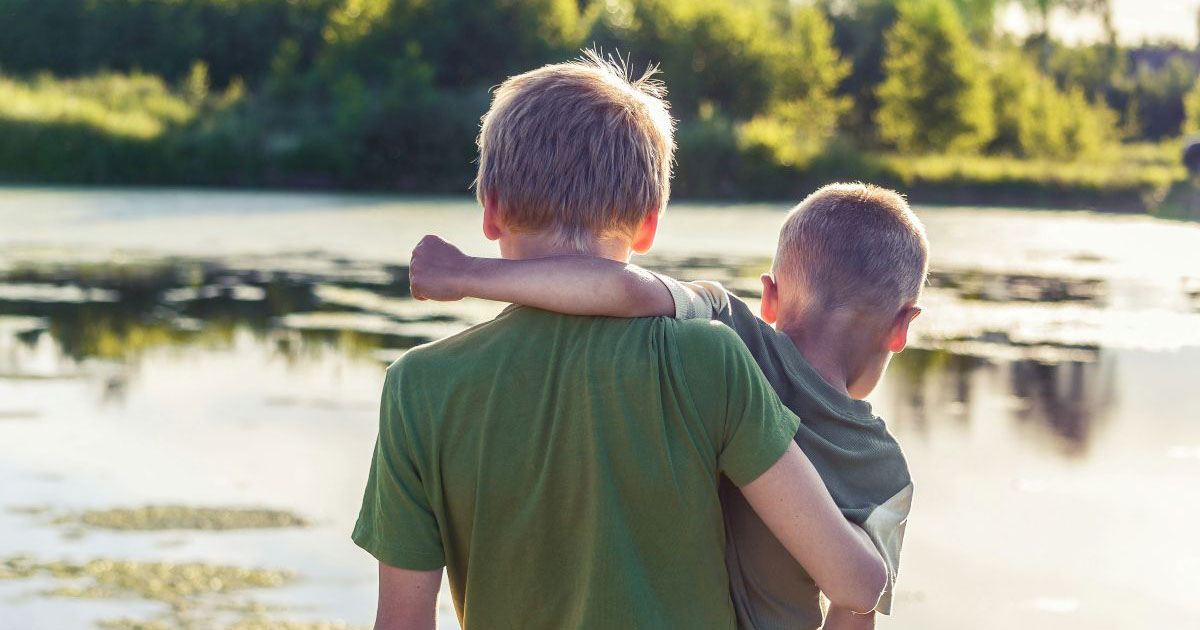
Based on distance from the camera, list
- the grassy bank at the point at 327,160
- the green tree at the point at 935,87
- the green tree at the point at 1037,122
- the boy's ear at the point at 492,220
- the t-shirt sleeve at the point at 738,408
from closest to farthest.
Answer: the t-shirt sleeve at the point at 738,408
the boy's ear at the point at 492,220
the grassy bank at the point at 327,160
the green tree at the point at 935,87
the green tree at the point at 1037,122

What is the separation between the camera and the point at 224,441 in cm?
610

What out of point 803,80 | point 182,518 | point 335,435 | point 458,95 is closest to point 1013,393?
point 335,435

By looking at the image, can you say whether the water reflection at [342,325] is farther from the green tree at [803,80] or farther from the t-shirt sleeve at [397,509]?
the green tree at [803,80]

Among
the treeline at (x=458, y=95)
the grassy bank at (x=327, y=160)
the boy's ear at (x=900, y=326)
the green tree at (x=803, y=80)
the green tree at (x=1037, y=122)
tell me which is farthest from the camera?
the green tree at (x=1037, y=122)

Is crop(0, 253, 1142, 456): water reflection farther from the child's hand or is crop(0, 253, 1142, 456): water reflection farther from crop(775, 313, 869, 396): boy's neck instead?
the child's hand

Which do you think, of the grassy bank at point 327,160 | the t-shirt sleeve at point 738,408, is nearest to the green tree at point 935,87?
the grassy bank at point 327,160

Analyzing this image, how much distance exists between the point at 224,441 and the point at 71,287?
6371 mm

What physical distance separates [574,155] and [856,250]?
0.42 meters

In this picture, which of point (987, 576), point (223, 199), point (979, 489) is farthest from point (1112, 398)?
point (223, 199)

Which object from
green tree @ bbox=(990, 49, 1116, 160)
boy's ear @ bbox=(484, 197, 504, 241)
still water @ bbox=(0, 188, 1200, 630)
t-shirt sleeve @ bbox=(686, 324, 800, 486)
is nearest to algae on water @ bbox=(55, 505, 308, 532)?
still water @ bbox=(0, 188, 1200, 630)

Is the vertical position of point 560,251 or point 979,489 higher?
point 560,251

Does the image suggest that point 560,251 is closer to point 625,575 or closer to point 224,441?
point 625,575

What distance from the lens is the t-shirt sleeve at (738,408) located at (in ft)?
4.85

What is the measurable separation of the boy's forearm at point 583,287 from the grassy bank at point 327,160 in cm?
2709
